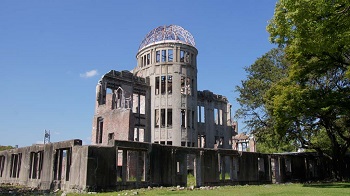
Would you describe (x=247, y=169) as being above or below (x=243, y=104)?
A: below

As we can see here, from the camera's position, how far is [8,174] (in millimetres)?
25906

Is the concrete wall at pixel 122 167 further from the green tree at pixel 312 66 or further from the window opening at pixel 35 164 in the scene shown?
the green tree at pixel 312 66

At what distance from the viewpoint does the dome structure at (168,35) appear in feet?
111

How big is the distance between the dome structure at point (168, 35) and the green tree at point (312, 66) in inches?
543

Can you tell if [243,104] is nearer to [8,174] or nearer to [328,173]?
[328,173]

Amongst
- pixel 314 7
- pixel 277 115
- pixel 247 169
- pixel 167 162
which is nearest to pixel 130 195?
pixel 167 162

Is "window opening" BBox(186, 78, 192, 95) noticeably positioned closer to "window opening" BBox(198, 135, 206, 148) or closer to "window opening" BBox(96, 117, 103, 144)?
"window opening" BBox(198, 135, 206, 148)

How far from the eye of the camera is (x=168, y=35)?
111 feet

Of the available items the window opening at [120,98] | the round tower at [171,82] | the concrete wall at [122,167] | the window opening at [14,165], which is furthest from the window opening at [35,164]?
the round tower at [171,82]

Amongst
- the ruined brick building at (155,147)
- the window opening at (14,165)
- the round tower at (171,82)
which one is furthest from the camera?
the round tower at (171,82)

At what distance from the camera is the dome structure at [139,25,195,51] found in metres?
33.8

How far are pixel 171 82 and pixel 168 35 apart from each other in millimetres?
4805

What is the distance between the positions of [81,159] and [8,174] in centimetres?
1390

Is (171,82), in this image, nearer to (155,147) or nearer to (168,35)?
(168,35)
